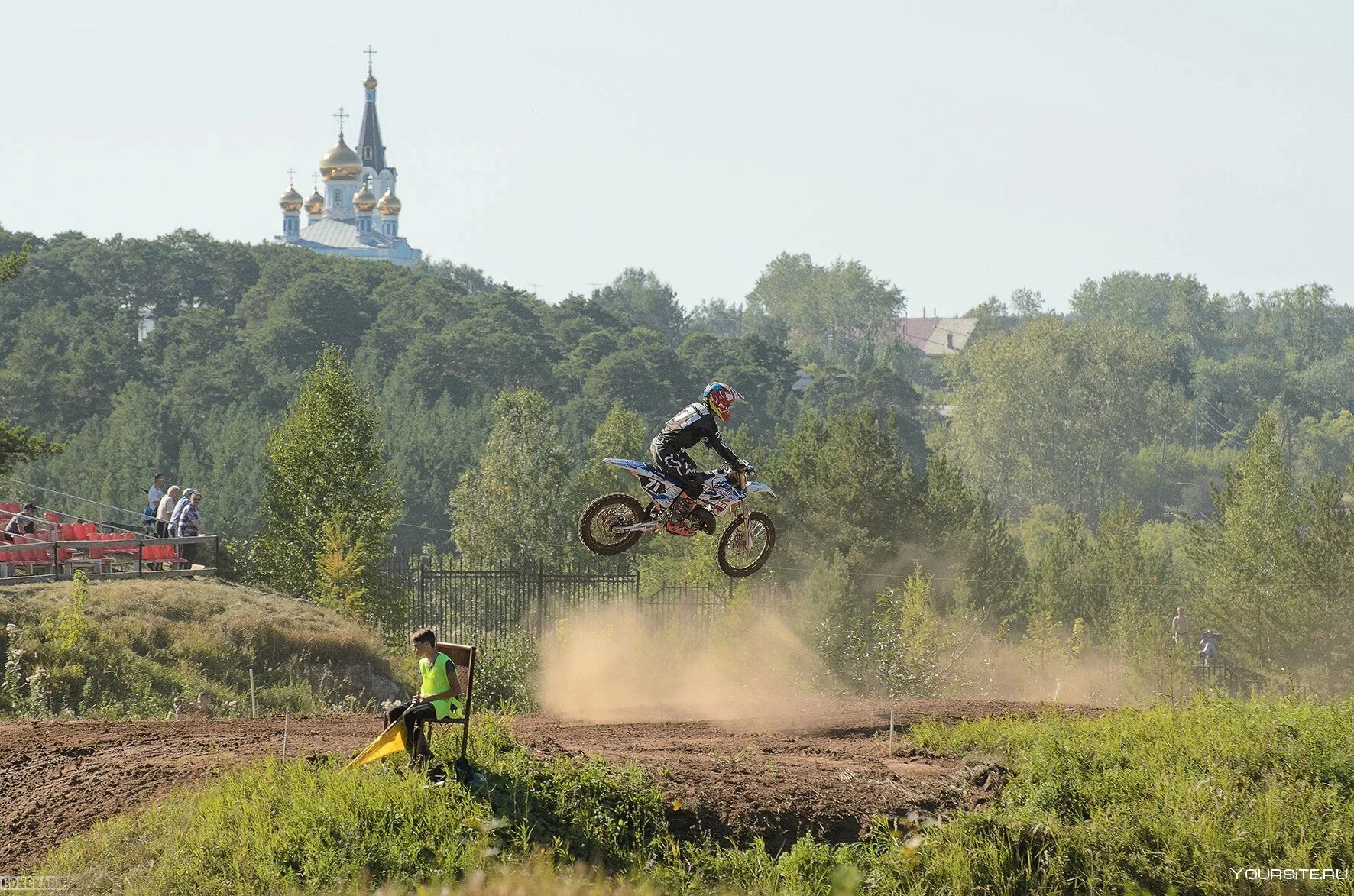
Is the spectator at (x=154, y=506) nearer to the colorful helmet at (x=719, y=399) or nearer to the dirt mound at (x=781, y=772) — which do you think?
the dirt mound at (x=781, y=772)

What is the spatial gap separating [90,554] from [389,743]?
1866 cm

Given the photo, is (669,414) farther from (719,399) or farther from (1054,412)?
(719,399)

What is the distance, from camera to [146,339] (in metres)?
122

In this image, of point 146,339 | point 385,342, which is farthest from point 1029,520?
point 146,339

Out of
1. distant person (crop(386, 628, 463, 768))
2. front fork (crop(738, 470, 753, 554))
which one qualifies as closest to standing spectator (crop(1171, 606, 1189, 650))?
front fork (crop(738, 470, 753, 554))

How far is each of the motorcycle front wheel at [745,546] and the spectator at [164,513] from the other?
1555 cm

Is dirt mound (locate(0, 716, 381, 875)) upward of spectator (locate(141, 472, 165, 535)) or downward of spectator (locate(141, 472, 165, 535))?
downward

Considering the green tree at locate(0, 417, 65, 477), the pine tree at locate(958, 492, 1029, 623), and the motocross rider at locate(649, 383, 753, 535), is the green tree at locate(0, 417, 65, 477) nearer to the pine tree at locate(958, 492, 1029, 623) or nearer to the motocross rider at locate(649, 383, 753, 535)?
the motocross rider at locate(649, 383, 753, 535)

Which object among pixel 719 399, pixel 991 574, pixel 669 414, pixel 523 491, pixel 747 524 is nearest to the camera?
pixel 719 399

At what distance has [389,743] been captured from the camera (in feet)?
47.3

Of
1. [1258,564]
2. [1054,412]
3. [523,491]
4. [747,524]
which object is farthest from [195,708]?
[1054,412]

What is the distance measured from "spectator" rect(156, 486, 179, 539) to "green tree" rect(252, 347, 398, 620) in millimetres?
6735

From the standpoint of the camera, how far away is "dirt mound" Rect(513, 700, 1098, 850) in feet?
49.2

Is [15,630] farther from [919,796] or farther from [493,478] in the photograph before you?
[493,478]
